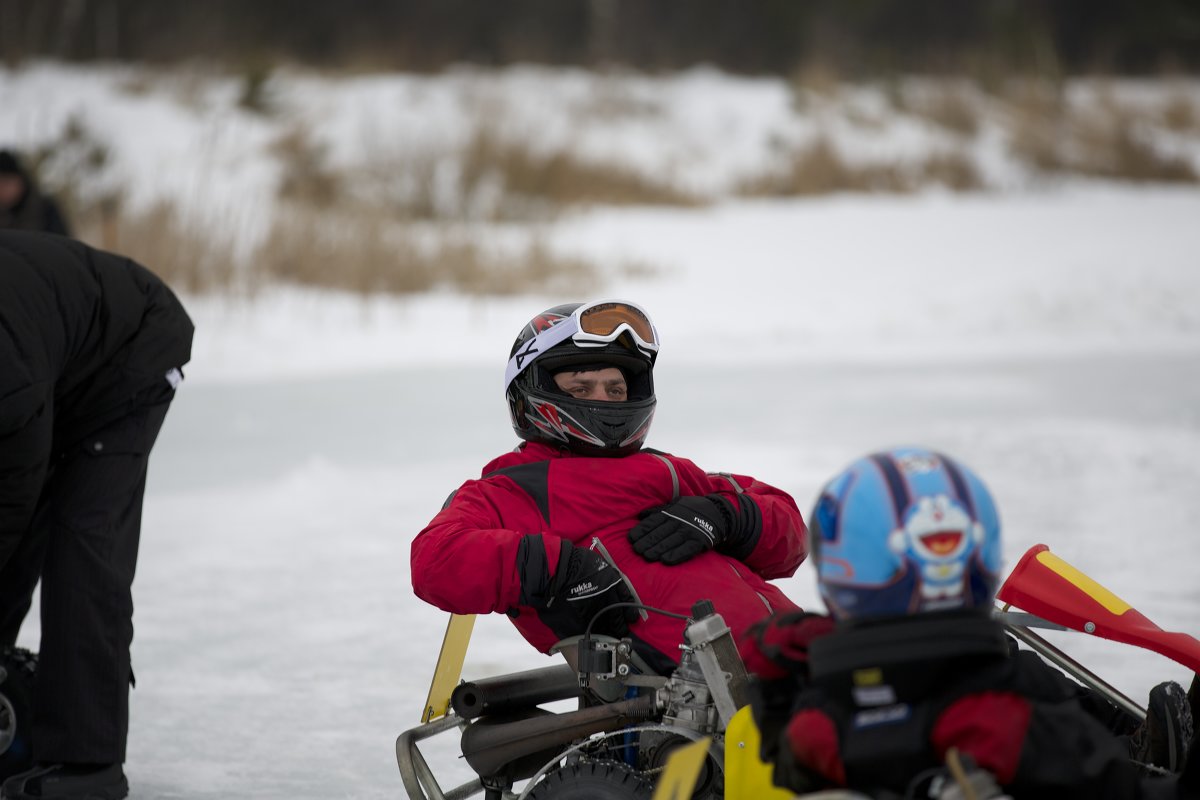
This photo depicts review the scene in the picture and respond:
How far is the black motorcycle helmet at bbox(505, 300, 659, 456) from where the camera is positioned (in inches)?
106

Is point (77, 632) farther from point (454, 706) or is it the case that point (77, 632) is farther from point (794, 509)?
point (794, 509)

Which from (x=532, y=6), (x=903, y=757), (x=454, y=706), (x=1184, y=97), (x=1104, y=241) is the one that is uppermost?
(x=532, y=6)

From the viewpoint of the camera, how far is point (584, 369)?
2787 millimetres

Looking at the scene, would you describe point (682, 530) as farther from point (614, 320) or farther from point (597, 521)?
point (614, 320)

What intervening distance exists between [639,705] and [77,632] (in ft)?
4.08

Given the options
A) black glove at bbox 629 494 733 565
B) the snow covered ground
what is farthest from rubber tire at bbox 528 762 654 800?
the snow covered ground

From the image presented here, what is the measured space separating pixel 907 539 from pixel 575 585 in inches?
32.0

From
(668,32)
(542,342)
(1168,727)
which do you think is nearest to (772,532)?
(542,342)

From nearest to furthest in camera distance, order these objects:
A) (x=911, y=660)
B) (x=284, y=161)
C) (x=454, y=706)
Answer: (x=911, y=660), (x=454, y=706), (x=284, y=161)

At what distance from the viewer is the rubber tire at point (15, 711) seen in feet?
9.36

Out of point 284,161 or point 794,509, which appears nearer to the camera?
point 794,509

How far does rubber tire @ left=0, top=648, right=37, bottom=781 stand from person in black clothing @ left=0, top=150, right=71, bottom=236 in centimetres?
482

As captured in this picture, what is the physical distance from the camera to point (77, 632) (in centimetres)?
272

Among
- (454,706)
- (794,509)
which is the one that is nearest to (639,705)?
(454,706)
